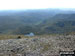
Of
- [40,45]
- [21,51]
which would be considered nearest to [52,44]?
[40,45]

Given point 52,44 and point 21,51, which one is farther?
point 52,44

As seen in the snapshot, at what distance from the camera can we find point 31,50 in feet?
71.2

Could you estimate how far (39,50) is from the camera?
21.6 m

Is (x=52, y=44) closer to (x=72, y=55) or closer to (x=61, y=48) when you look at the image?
(x=61, y=48)

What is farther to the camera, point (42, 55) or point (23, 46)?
point (23, 46)

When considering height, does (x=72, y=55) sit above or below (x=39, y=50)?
above

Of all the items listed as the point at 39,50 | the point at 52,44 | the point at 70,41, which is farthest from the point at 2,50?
the point at 70,41

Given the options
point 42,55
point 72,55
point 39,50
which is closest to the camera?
point 72,55

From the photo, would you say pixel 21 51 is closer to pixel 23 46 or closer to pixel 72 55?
pixel 23 46

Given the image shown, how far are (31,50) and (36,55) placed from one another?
72.1 inches

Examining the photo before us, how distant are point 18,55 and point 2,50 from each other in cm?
326

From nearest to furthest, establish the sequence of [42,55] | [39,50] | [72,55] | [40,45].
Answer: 1. [72,55]
2. [42,55]
3. [39,50]
4. [40,45]

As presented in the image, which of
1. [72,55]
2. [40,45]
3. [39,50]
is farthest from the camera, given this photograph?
[40,45]

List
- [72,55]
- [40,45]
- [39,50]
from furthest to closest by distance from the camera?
[40,45] < [39,50] < [72,55]
